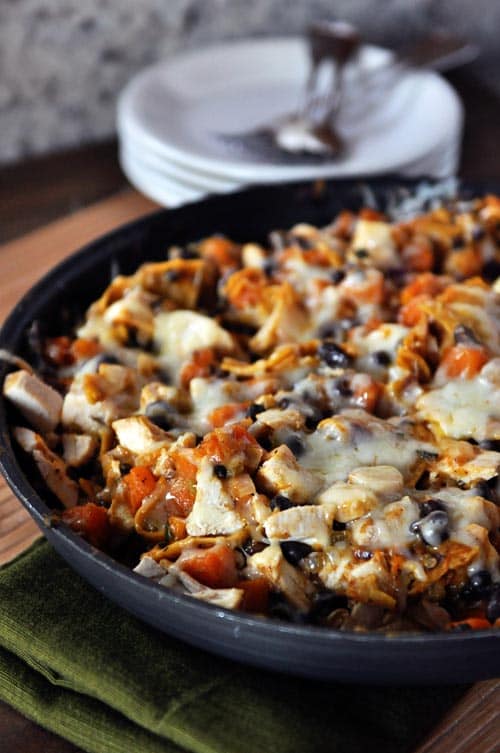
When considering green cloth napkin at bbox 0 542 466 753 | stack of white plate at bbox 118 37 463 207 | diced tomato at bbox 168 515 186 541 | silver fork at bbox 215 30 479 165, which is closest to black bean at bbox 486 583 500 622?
green cloth napkin at bbox 0 542 466 753

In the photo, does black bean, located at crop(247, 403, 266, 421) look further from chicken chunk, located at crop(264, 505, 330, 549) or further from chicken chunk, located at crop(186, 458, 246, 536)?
chicken chunk, located at crop(264, 505, 330, 549)

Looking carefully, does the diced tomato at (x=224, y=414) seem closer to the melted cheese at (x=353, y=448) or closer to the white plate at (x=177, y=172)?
the melted cheese at (x=353, y=448)

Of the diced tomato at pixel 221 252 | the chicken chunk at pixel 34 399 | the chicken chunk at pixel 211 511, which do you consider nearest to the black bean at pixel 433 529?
the chicken chunk at pixel 211 511

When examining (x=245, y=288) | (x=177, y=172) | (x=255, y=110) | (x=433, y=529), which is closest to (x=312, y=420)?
(x=433, y=529)

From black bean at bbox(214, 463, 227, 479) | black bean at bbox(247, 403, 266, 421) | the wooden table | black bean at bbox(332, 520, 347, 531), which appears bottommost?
the wooden table

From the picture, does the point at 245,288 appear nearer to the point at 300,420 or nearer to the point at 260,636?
the point at 300,420
